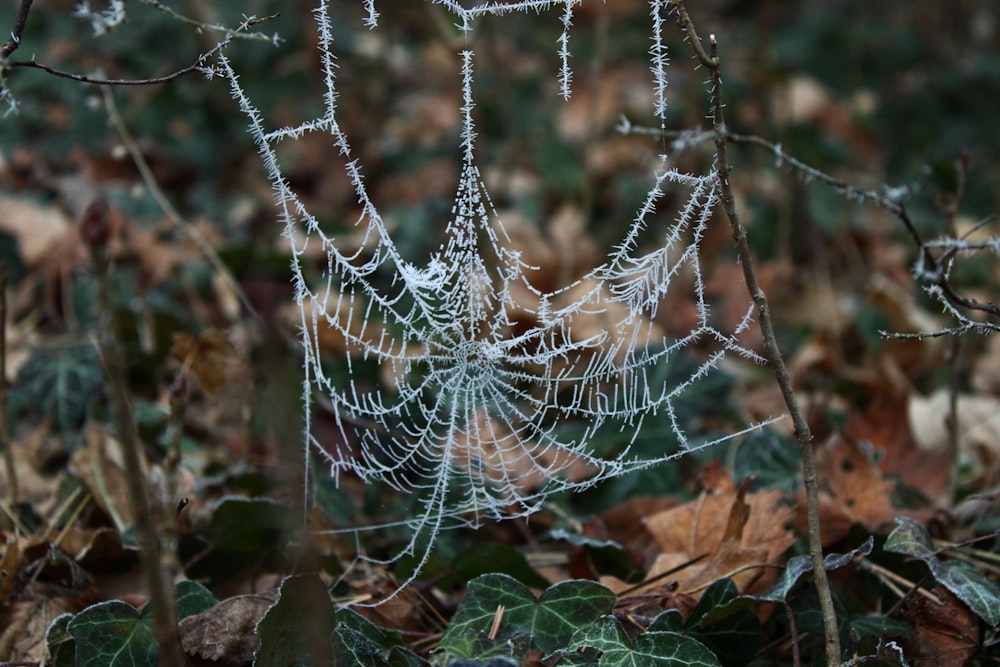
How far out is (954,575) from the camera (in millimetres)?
1397

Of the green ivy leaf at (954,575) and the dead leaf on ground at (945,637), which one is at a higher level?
the green ivy leaf at (954,575)

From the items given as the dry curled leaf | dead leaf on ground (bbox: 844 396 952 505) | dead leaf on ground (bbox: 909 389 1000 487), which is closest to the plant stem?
the dry curled leaf

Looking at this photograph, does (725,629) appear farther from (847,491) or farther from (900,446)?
(900,446)

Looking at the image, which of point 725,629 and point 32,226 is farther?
point 32,226

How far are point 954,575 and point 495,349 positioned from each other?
0.75m

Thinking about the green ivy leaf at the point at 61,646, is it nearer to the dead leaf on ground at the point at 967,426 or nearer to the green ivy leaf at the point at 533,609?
the green ivy leaf at the point at 533,609

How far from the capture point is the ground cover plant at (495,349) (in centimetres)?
135

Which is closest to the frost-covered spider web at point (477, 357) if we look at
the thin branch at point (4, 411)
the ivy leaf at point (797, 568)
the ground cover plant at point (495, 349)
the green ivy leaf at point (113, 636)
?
the ground cover plant at point (495, 349)

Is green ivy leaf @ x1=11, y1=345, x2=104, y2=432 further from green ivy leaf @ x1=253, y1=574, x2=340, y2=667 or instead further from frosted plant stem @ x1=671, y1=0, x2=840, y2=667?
frosted plant stem @ x1=671, y1=0, x2=840, y2=667

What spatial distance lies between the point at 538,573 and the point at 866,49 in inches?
142

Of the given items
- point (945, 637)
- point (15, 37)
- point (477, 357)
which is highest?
point (15, 37)

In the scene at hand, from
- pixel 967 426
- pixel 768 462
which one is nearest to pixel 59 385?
pixel 768 462

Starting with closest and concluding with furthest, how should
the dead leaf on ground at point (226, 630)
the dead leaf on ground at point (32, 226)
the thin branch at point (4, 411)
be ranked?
the dead leaf on ground at point (226, 630) → the thin branch at point (4, 411) → the dead leaf on ground at point (32, 226)

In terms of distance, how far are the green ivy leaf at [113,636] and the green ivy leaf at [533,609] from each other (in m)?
0.42
